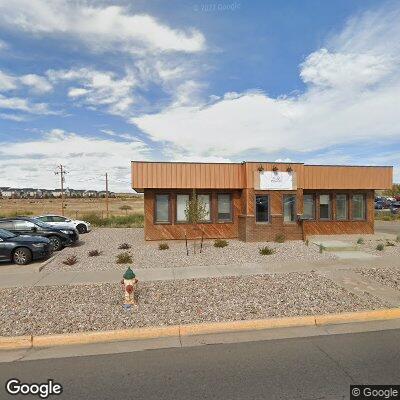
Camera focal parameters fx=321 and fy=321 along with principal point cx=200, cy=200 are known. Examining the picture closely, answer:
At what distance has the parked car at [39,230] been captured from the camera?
49.2 feet

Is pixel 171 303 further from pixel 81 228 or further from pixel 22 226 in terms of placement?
pixel 81 228

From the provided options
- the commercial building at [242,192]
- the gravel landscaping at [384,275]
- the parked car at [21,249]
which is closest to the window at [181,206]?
the commercial building at [242,192]

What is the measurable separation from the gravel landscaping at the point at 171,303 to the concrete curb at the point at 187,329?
23cm

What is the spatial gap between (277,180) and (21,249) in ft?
38.3

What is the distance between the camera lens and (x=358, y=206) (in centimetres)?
1836

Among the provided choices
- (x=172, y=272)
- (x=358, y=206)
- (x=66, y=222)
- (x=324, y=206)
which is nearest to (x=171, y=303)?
(x=172, y=272)

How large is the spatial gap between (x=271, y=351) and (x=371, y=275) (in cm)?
578

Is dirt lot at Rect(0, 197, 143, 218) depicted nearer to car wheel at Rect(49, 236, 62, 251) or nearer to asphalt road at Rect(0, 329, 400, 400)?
car wheel at Rect(49, 236, 62, 251)

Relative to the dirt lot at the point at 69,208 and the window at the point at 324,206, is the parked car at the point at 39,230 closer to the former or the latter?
the window at the point at 324,206

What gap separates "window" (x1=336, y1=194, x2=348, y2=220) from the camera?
1812cm

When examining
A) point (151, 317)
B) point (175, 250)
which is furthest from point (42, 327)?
point (175, 250)

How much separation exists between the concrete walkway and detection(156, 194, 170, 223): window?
6153 mm

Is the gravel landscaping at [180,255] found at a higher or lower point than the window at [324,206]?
lower

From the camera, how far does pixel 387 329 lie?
5.83 meters
